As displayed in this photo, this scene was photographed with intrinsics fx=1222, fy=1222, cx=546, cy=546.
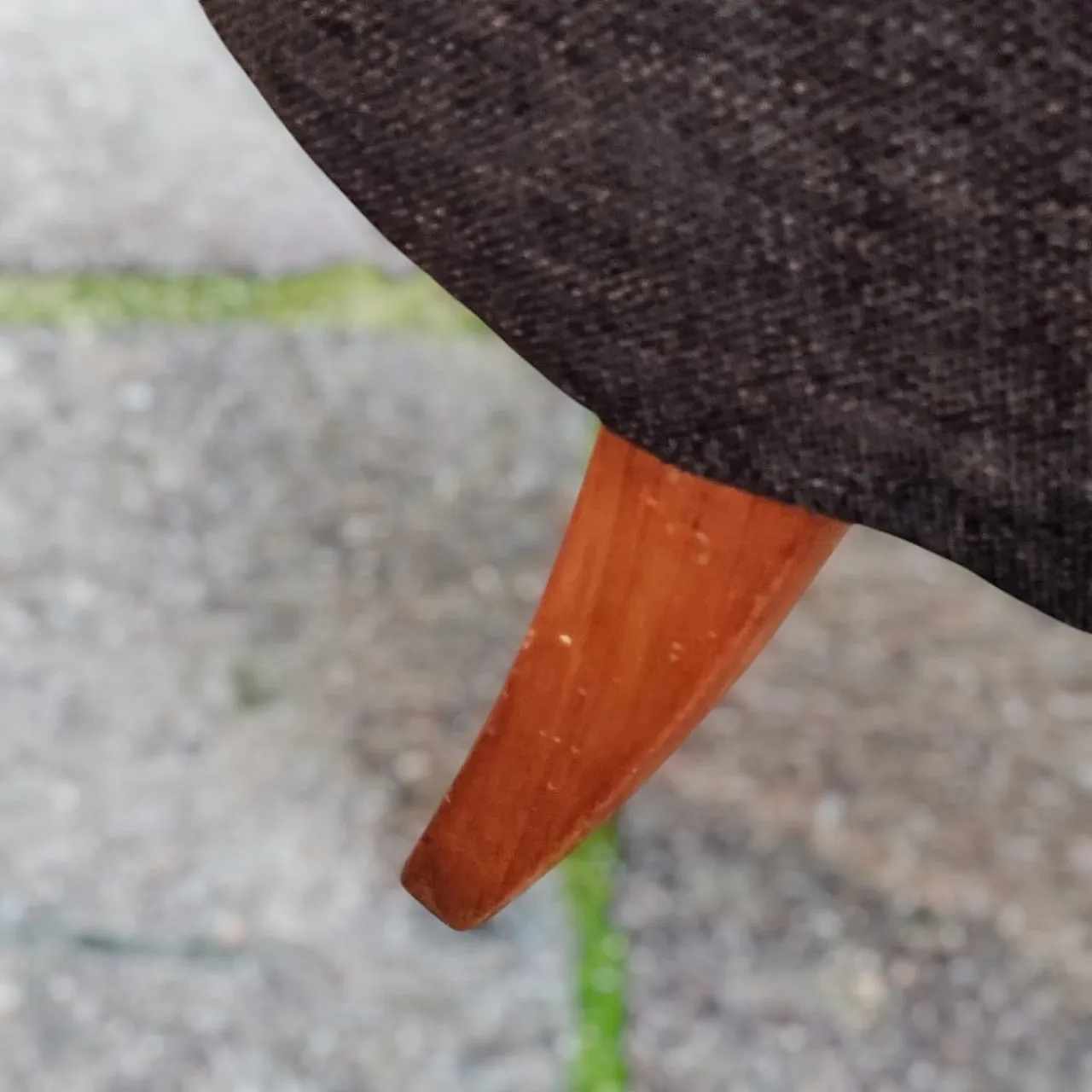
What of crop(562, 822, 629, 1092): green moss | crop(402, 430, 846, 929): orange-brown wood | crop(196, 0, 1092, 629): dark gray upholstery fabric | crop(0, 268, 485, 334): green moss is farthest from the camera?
crop(0, 268, 485, 334): green moss

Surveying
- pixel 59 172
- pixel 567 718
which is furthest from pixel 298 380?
pixel 567 718

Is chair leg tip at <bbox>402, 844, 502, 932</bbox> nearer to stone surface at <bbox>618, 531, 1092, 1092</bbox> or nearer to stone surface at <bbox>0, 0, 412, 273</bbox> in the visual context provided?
stone surface at <bbox>618, 531, 1092, 1092</bbox>

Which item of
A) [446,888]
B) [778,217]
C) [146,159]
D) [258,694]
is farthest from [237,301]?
[778,217]

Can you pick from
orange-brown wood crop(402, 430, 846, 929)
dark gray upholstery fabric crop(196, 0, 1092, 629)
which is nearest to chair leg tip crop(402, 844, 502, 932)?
orange-brown wood crop(402, 430, 846, 929)

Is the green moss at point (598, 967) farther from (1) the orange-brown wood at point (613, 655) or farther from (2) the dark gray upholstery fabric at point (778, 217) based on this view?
(2) the dark gray upholstery fabric at point (778, 217)

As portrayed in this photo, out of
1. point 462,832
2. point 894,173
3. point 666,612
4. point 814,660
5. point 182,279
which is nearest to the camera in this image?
point 894,173

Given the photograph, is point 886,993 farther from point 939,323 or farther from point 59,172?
point 59,172
